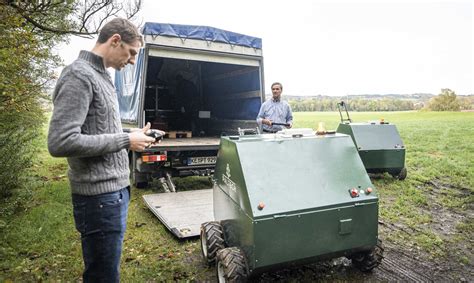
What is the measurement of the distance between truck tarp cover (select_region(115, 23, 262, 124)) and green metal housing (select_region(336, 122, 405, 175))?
7.04 ft

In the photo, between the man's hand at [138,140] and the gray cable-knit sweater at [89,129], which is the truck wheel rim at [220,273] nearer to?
the gray cable-knit sweater at [89,129]

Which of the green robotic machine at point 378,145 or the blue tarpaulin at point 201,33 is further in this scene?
the green robotic machine at point 378,145

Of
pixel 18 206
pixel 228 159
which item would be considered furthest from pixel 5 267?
pixel 228 159

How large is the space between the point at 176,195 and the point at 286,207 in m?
3.36

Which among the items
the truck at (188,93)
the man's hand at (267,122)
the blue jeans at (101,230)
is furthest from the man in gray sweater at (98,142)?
the truck at (188,93)

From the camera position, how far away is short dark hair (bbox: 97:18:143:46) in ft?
5.75

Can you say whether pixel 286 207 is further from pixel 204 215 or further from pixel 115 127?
pixel 204 215

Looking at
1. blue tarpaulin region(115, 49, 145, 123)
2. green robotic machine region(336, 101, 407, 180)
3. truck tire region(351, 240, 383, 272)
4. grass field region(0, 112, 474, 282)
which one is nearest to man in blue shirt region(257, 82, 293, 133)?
green robotic machine region(336, 101, 407, 180)

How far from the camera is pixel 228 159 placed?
3.01 meters

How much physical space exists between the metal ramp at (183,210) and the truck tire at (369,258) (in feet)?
6.02

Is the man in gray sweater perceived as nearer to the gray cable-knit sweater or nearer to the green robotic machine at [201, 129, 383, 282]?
the gray cable-knit sweater

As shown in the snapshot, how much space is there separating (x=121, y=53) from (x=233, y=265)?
68.2 inches

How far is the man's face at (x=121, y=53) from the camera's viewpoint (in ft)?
5.85

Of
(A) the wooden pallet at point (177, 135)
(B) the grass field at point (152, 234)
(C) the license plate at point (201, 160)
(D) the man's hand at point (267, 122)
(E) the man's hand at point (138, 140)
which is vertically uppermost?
(E) the man's hand at point (138, 140)
